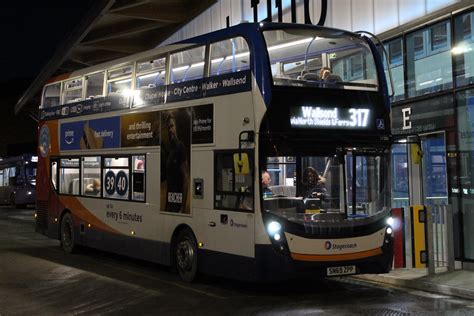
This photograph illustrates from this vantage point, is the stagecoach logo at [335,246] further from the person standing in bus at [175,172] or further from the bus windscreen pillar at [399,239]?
the person standing in bus at [175,172]

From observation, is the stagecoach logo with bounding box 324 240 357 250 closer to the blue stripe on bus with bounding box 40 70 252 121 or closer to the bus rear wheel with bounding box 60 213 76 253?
the blue stripe on bus with bounding box 40 70 252 121

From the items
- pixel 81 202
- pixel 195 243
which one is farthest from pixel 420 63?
pixel 81 202

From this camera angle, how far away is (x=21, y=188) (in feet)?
101

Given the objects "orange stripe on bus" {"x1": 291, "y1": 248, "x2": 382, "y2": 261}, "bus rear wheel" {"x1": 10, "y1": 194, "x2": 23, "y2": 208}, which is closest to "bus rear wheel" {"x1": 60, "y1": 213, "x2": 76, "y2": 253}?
"orange stripe on bus" {"x1": 291, "y1": 248, "x2": 382, "y2": 261}

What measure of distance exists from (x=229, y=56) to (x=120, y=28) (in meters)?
17.6

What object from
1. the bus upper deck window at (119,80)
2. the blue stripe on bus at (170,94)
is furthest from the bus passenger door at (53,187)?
the bus upper deck window at (119,80)

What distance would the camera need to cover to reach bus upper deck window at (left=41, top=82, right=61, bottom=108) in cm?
1402

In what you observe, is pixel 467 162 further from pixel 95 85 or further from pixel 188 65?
pixel 95 85

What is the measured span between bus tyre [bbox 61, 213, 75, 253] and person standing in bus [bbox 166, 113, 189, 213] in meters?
4.16

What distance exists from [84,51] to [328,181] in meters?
21.7

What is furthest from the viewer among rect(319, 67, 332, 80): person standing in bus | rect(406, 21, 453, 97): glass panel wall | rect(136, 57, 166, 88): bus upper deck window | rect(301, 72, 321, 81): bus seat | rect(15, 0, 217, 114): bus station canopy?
rect(15, 0, 217, 114): bus station canopy

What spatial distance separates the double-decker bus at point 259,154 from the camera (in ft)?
25.9

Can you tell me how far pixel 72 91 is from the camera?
13.3m

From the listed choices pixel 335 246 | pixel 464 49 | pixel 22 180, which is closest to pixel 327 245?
pixel 335 246
